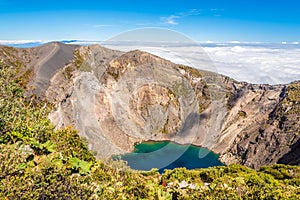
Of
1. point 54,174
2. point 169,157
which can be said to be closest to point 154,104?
point 169,157

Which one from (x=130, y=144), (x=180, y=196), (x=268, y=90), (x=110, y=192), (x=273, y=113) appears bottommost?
(x=130, y=144)

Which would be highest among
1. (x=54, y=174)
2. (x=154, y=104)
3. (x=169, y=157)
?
(x=54, y=174)

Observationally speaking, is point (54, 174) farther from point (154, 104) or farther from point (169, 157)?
point (154, 104)

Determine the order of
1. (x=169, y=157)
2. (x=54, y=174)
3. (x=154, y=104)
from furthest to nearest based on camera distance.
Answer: (x=154, y=104) < (x=169, y=157) < (x=54, y=174)

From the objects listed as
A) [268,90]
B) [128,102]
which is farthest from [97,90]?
[268,90]

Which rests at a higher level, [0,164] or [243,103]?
[0,164]

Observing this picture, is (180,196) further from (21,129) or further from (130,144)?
(130,144)
